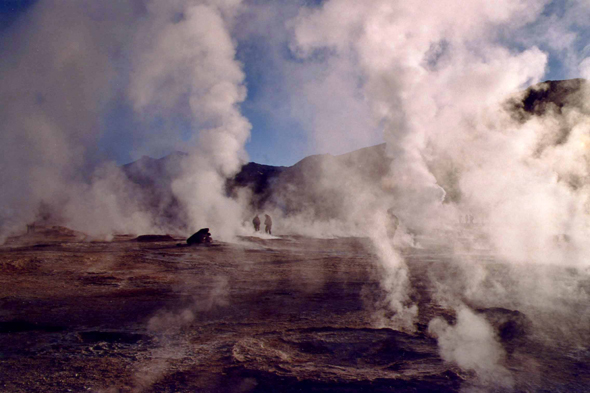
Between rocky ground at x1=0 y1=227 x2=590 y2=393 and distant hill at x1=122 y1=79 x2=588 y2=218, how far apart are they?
634 cm

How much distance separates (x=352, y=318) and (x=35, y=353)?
14.6ft

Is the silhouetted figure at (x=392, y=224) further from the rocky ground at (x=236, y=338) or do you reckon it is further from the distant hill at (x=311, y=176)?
the rocky ground at (x=236, y=338)

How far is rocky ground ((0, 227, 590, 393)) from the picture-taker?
3857 mm

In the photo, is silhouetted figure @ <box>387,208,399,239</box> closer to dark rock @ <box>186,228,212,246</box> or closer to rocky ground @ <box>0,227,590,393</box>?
rocky ground @ <box>0,227,590,393</box>

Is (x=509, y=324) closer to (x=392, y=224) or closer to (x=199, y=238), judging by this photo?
(x=392, y=224)

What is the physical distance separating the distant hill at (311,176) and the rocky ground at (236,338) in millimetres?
6344

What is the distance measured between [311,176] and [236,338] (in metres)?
47.6

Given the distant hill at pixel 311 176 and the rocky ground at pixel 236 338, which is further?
the distant hill at pixel 311 176

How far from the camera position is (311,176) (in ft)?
172

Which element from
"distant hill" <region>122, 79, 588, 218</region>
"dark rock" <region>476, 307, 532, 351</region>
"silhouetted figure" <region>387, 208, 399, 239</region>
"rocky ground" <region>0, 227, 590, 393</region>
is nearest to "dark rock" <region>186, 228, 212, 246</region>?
"rocky ground" <region>0, 227, 590, 393</region>

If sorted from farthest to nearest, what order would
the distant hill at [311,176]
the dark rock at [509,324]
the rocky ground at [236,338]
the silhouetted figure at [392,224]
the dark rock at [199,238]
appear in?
the silhouetted figure at [392,224] → the dark rock at [199,238] → the distant hill at [311,176] → the dark rock at [509,324] → the rocky ground at [236,338]

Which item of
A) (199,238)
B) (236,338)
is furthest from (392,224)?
(236,338)

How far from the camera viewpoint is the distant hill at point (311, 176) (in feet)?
35.8

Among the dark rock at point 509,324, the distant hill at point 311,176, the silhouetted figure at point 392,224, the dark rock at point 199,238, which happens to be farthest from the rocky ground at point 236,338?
the silhouetted figure at point 392,224
